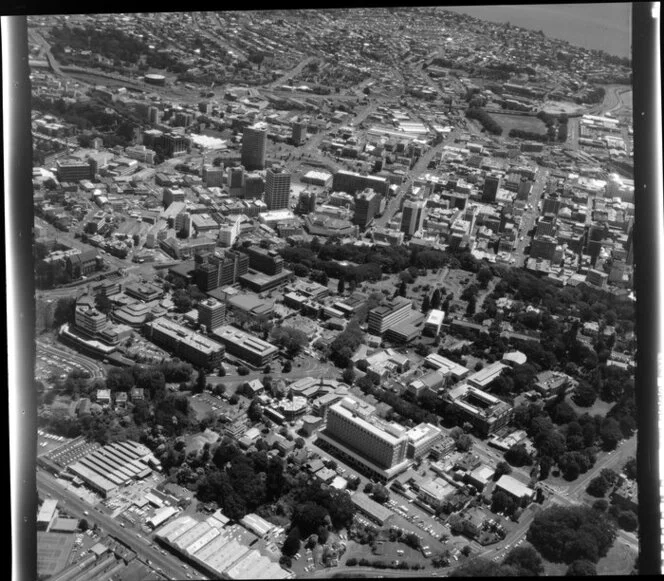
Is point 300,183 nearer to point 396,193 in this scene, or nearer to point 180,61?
point 396,193

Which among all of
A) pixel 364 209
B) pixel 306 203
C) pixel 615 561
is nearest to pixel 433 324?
pixel 364 209

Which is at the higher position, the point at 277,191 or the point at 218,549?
the point at 277,191

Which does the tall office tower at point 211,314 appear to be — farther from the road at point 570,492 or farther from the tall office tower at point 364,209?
the road at point 570,492

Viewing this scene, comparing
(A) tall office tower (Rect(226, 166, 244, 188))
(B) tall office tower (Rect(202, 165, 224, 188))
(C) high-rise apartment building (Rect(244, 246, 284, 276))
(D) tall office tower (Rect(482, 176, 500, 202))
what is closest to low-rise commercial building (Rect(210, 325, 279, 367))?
(C) high-rise apartment building (Rect(244, 246, 284, 276))

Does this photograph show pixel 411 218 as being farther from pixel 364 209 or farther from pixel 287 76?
pixel 287 76

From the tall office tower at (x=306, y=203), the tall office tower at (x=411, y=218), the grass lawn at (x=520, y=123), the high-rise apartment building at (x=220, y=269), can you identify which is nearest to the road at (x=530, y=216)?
the grass lawn at (x=520, y=123)

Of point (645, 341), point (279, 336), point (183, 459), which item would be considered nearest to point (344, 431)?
point (183, 459)
